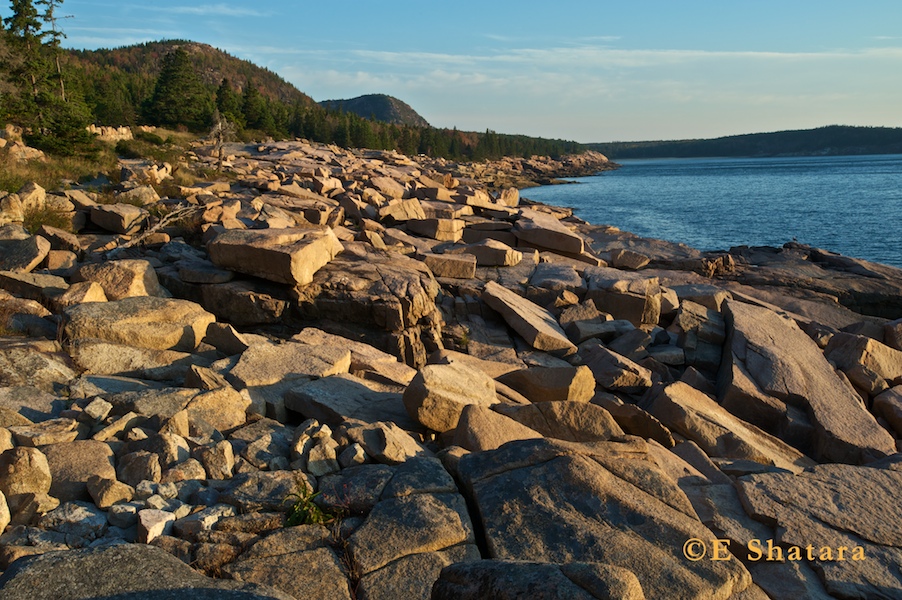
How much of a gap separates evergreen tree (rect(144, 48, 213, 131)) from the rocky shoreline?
34372mm

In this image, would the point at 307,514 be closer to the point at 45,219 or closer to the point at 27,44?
the point at 45,219

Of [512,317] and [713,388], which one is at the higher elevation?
[512,317]

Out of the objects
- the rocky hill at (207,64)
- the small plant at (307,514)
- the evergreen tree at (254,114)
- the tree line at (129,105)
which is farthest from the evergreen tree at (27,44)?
the rocky hill at (207,64)

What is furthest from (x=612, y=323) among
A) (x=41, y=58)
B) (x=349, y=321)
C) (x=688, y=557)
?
(x=41, y=58)

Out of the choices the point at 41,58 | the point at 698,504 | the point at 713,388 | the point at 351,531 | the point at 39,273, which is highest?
the point at 41,58

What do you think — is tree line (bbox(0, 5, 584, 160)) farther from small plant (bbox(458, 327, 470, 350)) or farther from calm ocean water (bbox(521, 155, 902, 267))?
calm ocean water (bbox(521, 155, 902, 267))

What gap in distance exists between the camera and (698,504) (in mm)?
5090

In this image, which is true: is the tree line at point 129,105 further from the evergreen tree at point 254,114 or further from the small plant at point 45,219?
the small plant at point 45,219

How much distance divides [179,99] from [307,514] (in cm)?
4769

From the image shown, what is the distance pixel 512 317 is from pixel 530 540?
7532 millimetres

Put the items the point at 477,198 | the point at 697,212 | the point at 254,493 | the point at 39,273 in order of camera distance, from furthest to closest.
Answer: the point at 697,212, the point at 477,198, the point at 39,273, the point at 254,493

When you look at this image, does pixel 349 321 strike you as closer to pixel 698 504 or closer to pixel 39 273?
pixel 39 273

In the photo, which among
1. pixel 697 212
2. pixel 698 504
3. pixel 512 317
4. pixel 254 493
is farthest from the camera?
pixel 697 212

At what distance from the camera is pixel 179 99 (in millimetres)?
45281
